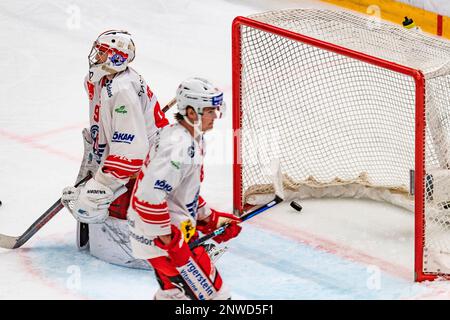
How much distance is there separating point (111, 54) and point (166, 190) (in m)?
0.95

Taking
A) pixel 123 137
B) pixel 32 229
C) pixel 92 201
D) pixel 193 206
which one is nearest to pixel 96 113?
pixel 123 137

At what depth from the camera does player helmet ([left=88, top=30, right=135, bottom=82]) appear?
16.1ft

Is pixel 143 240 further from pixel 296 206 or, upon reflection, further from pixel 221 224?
pixel 296 206

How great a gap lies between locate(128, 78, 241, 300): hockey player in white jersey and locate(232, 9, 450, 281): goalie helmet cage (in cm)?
102

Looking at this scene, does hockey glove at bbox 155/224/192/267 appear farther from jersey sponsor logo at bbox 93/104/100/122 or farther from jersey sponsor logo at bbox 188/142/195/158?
jersey sponsor logo at bbox 93/104/100/122

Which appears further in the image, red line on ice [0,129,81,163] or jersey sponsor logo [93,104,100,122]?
red line on ice [0,129,81,163]

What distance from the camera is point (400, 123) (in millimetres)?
5598

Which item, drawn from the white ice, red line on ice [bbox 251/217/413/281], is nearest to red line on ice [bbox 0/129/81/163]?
the white ice

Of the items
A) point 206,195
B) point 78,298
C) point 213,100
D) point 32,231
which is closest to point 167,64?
point 206,195

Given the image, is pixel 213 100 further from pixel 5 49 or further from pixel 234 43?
pixel 5 49

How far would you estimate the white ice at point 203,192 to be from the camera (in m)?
4.95

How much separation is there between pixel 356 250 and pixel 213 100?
129 centimetres

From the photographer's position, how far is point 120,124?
486 centimetres
